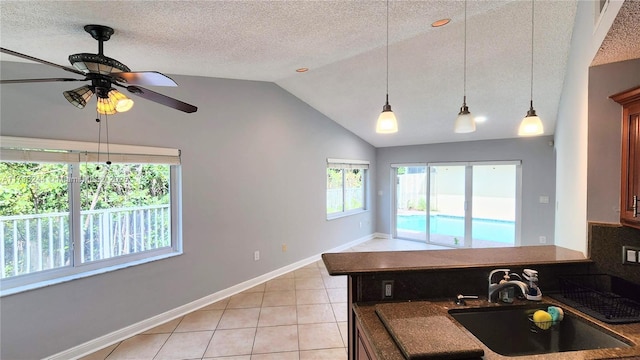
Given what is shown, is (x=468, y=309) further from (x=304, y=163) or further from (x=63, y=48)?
(x=304, y=163)

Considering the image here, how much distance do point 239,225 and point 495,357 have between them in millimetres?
3358

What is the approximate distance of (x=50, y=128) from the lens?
246 cm

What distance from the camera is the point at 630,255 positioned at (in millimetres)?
1700

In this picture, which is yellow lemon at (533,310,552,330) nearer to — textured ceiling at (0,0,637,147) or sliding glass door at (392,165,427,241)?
textured ceiling at (0,0,637,147)

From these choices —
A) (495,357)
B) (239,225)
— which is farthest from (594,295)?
(239,225)

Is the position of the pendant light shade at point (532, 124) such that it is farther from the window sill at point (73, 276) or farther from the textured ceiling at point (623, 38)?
the window sill at point (73, 276)

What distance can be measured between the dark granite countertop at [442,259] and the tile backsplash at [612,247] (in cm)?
8

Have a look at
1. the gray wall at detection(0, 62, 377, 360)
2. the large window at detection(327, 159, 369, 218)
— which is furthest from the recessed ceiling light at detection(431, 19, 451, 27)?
the large window at detection(327, 159, 369, 218)

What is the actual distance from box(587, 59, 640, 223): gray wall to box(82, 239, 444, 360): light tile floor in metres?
2.22

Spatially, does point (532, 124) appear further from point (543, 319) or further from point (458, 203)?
point (458, 203)

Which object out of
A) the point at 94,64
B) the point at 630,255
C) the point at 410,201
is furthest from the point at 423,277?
the point at 410,201

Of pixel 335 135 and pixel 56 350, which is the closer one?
pixel 56 350

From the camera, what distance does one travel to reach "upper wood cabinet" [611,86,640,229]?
153 centimetres

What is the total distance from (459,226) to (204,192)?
523 cm
